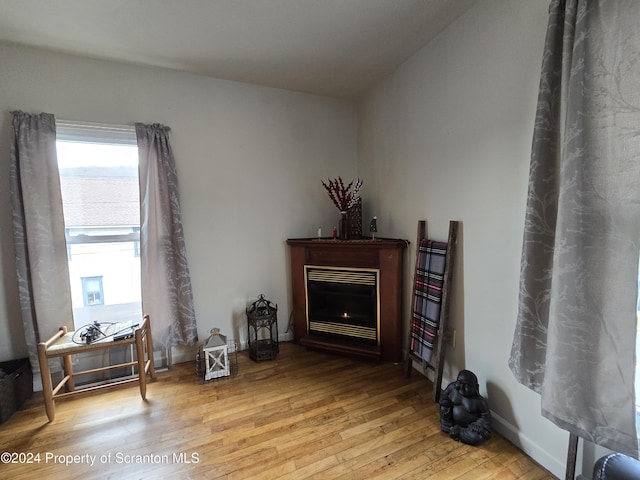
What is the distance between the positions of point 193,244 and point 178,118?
1.14 metres

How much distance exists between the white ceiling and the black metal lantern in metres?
2.11

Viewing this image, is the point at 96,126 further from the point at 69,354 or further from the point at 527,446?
the point at 527,446

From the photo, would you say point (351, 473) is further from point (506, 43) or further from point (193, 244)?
point (506, 43)

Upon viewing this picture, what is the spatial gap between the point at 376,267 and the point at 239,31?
2060 millimetres

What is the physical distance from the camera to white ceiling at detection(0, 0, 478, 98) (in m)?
1.64

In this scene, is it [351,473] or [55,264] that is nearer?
[351,473]

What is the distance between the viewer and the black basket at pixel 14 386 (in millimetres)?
1759

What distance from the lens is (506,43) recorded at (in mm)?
1474

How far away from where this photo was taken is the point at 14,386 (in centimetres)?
185

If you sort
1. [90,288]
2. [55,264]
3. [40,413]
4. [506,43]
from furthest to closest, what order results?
[90,288], [55,264], [40,413], [506,43]

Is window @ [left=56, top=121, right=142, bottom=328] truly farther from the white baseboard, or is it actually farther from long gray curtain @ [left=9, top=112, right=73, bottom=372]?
the white baseboard

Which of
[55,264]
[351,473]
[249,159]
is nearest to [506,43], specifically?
[249,159]

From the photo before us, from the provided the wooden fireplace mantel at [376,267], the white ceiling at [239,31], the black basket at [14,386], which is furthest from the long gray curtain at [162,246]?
the wooden fireplace mantel at [376,267]

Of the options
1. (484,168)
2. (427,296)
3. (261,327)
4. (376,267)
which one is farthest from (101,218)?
(484,168)
